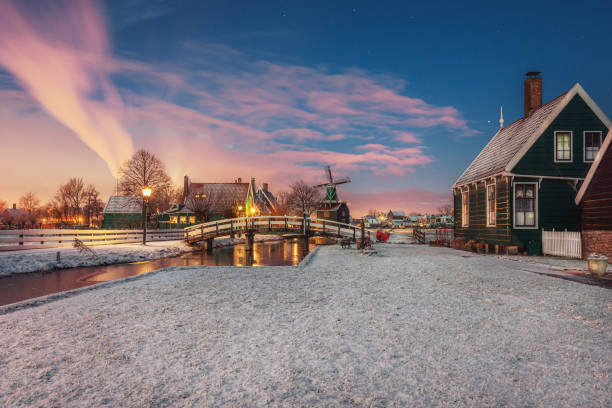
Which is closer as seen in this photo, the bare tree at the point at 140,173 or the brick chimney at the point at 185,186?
the bare tree at the point at 140,173

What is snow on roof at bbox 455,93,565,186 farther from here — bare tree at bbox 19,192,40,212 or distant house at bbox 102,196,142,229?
bare tree at bbox 19,192,40,212

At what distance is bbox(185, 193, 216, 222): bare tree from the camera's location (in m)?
50.1

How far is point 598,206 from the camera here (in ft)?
51.1

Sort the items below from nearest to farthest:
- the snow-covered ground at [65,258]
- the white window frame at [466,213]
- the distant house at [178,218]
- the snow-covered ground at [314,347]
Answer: the snow-covered ground at [314,347] < the snow-covered ground at [65,258] < the white window frame at [466,213] < the distant house at [178,218]

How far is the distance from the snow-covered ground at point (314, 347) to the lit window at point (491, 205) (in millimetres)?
10815

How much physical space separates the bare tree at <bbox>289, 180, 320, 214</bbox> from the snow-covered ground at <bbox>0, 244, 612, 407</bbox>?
2774 inches

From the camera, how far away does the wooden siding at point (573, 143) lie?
1809 centimetres

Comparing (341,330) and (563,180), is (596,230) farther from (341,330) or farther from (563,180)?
(341,330)

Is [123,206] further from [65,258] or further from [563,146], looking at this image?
[563,146]

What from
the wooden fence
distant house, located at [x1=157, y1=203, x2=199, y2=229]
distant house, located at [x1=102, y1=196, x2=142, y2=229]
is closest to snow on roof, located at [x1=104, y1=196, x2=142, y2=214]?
distant house, located at [x1=102, y1=196, x2=142, y2=229]

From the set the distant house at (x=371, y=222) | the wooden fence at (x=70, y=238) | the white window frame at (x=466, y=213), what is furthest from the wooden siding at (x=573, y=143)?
the distant house at (x=371, y=222)

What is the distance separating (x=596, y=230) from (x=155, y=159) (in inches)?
1992

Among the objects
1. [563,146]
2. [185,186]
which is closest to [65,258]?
[563,146]

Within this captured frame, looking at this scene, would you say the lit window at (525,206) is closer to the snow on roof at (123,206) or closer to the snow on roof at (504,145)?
the snow on roof at (504,145)
